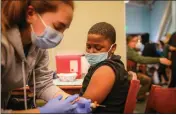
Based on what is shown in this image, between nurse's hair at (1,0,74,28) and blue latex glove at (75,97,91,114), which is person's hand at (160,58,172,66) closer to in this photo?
blue latex glove at (75,97,91,114)

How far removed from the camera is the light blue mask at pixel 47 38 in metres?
0.72

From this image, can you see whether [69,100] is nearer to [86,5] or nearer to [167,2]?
[86,5]

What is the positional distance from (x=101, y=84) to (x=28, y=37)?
319 mm

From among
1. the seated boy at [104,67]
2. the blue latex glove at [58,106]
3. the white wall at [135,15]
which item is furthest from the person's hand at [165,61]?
the blue latex glove at [58,106]

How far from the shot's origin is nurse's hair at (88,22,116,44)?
864 mm

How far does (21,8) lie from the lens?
652mm

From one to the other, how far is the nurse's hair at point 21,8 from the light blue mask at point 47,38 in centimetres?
4

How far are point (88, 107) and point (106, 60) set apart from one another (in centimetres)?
19

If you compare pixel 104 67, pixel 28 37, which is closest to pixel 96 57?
pixel 104 67

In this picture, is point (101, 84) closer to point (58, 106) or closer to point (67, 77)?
point (58, 106)

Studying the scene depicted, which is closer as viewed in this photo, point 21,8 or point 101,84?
point 21,8

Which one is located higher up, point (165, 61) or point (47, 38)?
point (47, 38)

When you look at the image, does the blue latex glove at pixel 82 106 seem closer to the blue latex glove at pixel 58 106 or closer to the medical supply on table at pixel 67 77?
the blue latex glove at pixel 58 106

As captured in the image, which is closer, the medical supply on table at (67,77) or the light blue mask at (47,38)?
the light blue mask at (47,38)
